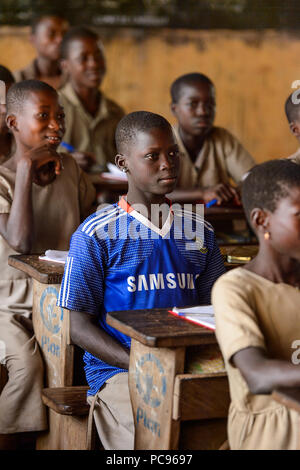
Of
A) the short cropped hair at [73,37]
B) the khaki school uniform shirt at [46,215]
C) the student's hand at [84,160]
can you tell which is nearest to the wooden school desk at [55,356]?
the khaki school uniform shirt at [46,215]

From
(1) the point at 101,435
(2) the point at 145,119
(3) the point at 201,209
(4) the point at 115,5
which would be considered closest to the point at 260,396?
(1) the point at 101,435

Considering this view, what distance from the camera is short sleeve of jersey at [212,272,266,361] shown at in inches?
65.9

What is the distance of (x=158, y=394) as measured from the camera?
1919mm

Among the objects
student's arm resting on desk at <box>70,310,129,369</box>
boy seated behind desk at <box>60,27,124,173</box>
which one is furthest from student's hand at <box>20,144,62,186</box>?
Result: boy seated behind desk at <box>60,27,124,173</box>

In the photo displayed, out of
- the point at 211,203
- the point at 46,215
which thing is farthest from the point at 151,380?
the point at 211,203

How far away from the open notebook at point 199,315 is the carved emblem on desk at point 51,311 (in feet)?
2.16

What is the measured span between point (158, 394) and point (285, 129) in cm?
585

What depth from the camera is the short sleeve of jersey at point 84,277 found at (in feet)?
7.31

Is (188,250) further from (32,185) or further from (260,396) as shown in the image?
(32,185)

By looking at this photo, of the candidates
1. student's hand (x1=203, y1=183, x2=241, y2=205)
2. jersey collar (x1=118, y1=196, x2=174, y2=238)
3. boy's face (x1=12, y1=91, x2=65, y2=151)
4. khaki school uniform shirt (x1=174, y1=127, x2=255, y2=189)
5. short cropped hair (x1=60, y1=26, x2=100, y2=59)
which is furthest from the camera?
short cropped hair (x1=60, y1=26, x2=100, y2=59)

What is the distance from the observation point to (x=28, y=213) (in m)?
2.84

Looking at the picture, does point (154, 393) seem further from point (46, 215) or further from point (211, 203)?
point (211, 203)

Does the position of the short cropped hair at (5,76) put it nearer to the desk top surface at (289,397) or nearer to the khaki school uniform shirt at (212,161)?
the khaki school uniform shirt at (212,161)

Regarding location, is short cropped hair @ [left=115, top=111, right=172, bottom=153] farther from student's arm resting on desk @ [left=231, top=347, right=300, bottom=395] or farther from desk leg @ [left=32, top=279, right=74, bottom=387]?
student's arm resting on desk @ [left=231, top=347, right=300, bottom=395]
